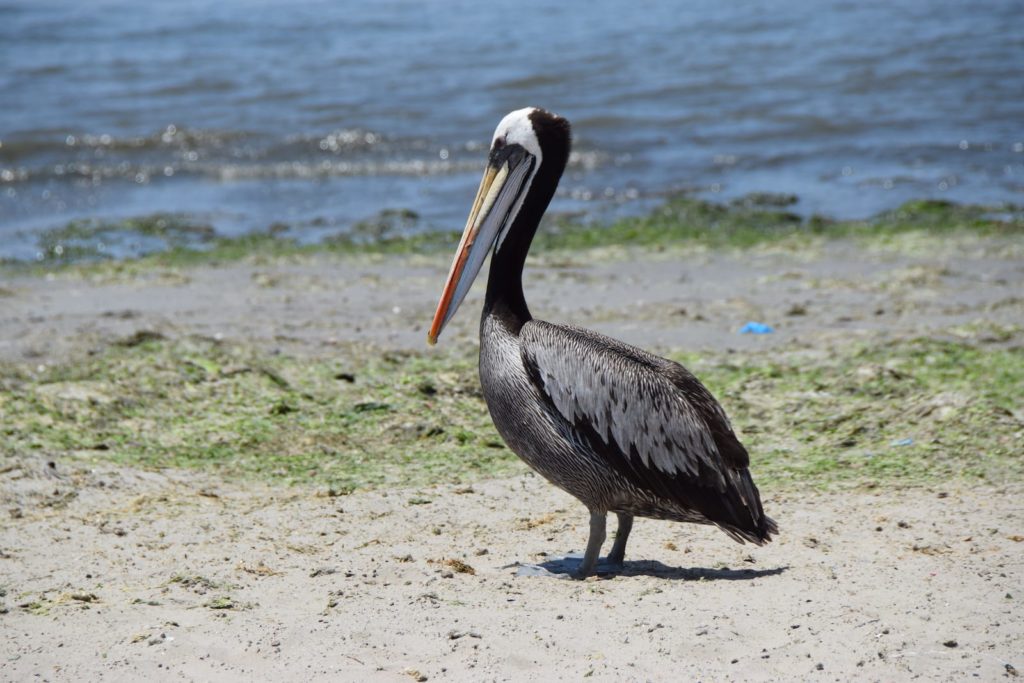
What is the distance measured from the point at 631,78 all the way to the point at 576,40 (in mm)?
3762

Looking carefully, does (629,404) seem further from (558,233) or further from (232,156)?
(232,156)

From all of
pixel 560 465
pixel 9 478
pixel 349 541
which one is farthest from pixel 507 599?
pixel 9 478

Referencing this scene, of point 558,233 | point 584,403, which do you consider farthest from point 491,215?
point 558,233

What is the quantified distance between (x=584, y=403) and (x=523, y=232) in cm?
91

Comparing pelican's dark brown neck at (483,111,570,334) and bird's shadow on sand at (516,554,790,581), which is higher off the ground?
pelican's dark brown neck at (483,111,570,334)

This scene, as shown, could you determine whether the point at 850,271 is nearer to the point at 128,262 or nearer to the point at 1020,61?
the point at 128,262

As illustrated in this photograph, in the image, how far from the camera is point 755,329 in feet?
28.6

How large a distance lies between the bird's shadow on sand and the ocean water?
8457 mm

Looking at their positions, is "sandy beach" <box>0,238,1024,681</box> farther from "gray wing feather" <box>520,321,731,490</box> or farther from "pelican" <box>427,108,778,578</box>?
"gray wing feather" <box>520,321,731,490</box>

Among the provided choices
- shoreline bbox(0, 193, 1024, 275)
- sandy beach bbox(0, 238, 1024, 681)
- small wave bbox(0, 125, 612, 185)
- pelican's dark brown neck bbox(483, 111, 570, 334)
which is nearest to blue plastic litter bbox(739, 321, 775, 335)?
sandy beach bbox(0, 238, 1024, 681)

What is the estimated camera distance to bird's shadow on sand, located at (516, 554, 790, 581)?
4.93 m

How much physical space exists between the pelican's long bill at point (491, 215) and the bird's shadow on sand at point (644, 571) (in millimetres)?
1095

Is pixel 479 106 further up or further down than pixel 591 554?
further up

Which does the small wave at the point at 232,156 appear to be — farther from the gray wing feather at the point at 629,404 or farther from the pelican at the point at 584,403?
the gray wing feather at the point at 629,404
